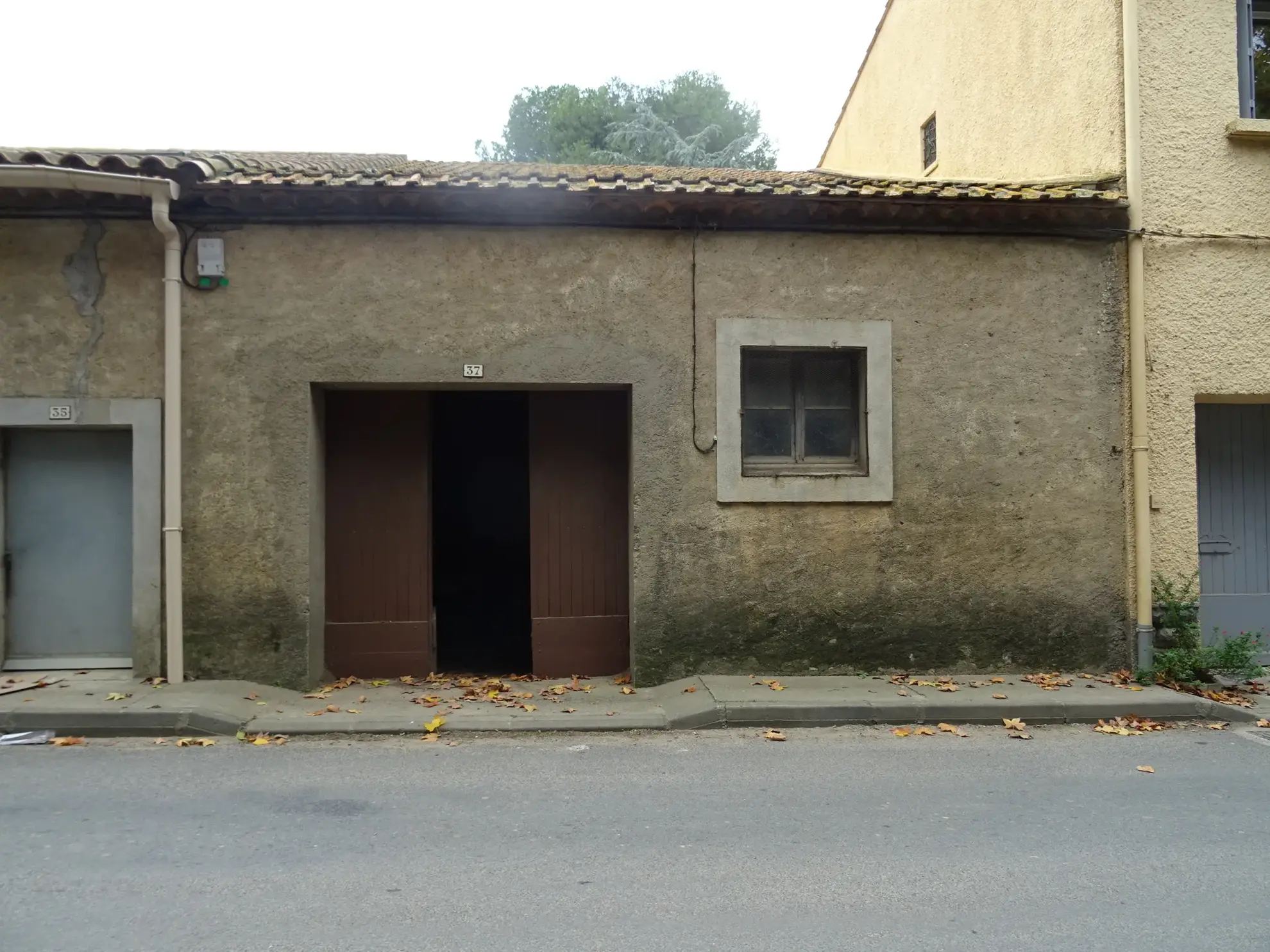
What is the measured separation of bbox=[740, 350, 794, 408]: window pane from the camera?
314 inches

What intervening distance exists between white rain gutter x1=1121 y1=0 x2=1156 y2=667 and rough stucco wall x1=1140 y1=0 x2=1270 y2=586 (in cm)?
9

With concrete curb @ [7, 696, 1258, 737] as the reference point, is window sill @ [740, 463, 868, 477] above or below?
above

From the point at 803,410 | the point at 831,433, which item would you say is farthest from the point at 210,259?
the point at 831,433

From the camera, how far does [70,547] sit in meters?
7.63

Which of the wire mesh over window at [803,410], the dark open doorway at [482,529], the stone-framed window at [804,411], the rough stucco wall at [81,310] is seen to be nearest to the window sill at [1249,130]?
the stone-framed window at [804,411]

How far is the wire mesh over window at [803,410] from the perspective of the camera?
7992mm

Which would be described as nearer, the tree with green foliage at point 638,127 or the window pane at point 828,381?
the window pane at point 828,381

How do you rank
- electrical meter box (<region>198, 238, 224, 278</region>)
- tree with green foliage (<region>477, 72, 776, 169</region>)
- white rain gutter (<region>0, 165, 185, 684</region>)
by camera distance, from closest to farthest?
white rain gutter (<region>0, 165, 185, 684</region>) < electrical meter box (<region>198, 238, 224, 278</region>) < tree with green foliage (<region>477, 72, 776, 169</region>)

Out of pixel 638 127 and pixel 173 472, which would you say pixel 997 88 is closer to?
pixel 173 472

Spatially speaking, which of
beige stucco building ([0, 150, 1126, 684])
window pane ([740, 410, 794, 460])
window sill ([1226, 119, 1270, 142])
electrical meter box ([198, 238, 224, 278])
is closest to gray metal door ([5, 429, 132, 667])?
beige stucco building ([0, 150, 1126, 684])

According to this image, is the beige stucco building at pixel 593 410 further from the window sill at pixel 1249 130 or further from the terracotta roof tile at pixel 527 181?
the window sill at pixel 1249 130

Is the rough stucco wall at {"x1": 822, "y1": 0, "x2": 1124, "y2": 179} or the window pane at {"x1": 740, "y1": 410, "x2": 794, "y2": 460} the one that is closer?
the window pane at {"x1": 740, "y1": 410, "x2": 794, "y2": 460}

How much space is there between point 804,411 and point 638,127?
27.8 meters

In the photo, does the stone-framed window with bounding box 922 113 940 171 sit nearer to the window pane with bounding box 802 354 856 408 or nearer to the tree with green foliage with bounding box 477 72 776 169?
the window pane with bounding box 802 354 856 408
